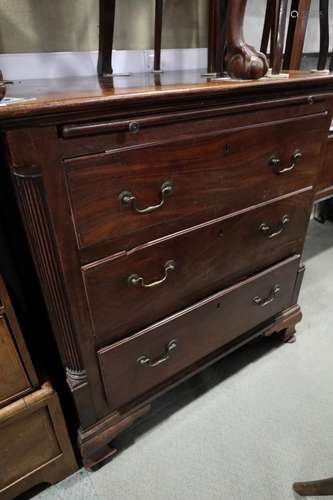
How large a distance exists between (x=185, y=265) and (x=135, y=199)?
0.24 m

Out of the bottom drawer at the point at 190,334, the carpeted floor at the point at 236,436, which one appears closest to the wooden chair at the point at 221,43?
the bottom drawer at the point at 190,334

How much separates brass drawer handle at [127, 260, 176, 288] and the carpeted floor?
56 centimetres

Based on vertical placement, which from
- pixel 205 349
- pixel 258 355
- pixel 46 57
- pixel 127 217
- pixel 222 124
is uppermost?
pixel 46 57

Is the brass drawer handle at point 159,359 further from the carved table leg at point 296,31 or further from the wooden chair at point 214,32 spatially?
the carved table leg at point 296,31

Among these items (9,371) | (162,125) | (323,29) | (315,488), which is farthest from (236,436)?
(323,29)

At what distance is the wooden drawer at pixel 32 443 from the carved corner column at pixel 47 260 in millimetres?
87

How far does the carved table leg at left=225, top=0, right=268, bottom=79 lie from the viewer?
701mm

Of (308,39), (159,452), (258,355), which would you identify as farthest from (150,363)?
(308,39)

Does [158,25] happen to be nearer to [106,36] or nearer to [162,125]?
[106,36]

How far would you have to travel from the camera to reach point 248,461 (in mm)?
954

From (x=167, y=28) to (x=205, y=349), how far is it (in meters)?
1.13

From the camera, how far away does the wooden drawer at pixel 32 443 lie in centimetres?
74

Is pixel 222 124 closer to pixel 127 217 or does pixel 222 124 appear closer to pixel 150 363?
pixel 127 217

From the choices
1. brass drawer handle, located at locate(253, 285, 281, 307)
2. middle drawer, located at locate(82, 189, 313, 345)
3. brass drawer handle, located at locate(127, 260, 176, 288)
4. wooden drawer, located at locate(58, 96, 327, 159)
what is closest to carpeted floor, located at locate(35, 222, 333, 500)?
brass drawer handle, located at locate(253, 285, 281, 307)
